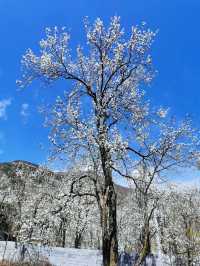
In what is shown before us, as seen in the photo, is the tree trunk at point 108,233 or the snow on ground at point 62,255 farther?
the snow on ground at point 62,255

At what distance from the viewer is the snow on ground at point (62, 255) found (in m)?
22.6

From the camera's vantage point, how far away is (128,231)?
165ft

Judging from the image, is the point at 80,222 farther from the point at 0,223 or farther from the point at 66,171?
the point at 66,171

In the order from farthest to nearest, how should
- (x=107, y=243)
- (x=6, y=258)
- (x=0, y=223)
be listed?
(x=0, y=223), (x=6, y=258), (x=107, y=243)

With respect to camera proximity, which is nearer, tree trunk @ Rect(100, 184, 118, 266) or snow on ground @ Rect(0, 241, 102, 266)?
tree trunk @ Rect(100, 184, 118, 266)

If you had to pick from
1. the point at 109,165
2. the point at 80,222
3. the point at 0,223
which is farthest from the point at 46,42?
the point at 0,223

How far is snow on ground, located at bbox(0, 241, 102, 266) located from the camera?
22.6m

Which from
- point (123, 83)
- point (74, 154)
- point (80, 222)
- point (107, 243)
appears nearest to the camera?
point (107, 243)

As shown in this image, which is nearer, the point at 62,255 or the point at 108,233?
the point at 108,233

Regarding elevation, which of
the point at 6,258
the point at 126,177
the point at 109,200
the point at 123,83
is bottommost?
the point at 6,258

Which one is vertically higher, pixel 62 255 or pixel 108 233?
pixel 108 233

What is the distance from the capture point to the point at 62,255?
76.5 feet

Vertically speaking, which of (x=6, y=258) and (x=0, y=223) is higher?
(x=0, y=223)

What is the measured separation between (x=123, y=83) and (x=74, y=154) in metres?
4.35
